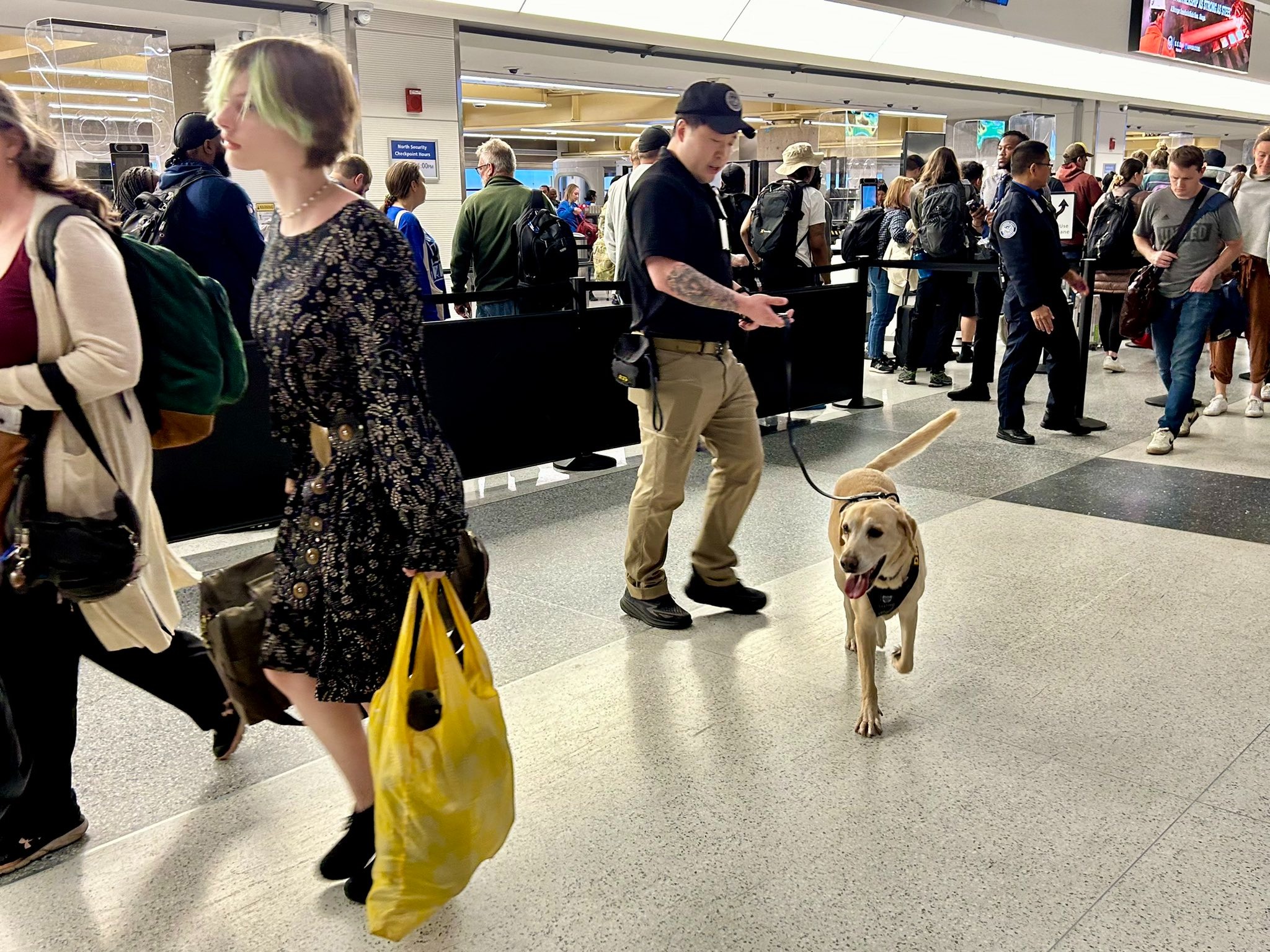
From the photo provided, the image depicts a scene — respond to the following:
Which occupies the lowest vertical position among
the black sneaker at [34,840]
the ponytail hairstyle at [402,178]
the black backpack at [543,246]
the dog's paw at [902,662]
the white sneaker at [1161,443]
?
the black sneaker at [34,840]

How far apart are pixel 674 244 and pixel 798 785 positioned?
1.85m

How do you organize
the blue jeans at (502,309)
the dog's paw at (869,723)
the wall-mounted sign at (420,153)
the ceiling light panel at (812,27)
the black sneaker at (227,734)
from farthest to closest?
the ceiling light panel at (812,27)
the wall-mounted sign at (420,153)
the blue jeans at (502,309)
the dog's paw at (869,723)
the black sneaker at (227,734)

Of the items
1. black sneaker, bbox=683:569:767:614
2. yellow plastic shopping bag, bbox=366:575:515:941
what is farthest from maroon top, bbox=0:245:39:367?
black sneaker, bbox=683:569:767:614

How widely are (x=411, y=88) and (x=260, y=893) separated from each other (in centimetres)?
886

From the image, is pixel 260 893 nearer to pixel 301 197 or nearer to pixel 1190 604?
pixel 301 197

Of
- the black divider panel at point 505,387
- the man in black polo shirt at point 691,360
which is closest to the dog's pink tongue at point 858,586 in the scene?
the man in black polo shirt at point 691,360

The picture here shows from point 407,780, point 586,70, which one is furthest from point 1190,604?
point 586,70

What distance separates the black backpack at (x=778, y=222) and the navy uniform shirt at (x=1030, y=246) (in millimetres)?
1499

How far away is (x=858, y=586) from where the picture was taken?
3199 mm

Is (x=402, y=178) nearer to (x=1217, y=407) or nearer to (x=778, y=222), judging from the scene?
(x=778, y=222)

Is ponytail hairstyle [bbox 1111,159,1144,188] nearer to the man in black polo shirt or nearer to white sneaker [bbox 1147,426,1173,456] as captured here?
white sneaker [bbox 1147,426,1173,456]

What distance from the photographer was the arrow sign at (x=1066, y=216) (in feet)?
34.1

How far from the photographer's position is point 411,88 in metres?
9.98

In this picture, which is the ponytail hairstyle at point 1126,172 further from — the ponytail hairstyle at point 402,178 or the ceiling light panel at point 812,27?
the ponytail hairstyle at point 402,178
